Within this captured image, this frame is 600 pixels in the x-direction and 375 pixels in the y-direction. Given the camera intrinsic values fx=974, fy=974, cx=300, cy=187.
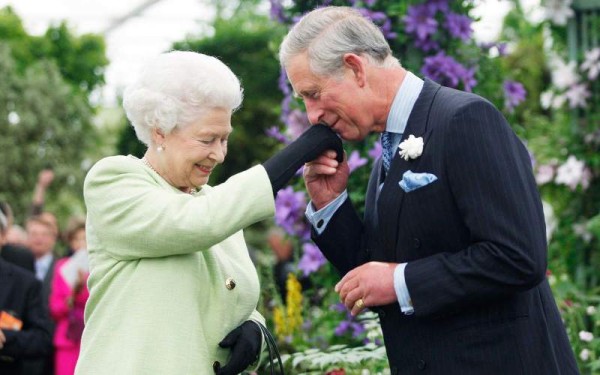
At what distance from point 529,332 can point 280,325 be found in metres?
2.98

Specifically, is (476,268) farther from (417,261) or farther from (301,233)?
(301,233)

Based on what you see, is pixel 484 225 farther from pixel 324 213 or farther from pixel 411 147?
pixel 324 213

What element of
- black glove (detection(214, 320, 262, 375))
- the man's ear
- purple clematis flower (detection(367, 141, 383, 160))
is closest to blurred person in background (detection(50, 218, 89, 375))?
purple clematis flower (detection(367, 141, 383, 160))

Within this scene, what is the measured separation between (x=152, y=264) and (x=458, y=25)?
293cm

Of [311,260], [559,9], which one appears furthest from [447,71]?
[559,9]

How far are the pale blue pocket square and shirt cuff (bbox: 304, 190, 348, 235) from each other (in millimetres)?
352

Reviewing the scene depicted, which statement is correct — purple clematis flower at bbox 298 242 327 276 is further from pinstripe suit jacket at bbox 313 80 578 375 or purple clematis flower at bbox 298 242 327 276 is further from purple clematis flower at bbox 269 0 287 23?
pinstripe suit jacket at bbox 313 80 578 375

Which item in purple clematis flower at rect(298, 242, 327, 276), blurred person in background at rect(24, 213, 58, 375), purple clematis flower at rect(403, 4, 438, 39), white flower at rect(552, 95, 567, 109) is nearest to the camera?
purple clematis flower at rect(403, 4, 438, 39)

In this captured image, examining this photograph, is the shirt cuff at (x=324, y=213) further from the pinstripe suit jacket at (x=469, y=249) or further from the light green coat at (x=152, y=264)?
the light green coat at (x=152, y=264)

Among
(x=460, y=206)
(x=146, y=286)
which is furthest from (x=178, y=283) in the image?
(x=460, y=206)

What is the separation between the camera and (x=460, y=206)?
2.41 metres

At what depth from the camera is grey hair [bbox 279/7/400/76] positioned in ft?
8.75

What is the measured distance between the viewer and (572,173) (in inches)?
260

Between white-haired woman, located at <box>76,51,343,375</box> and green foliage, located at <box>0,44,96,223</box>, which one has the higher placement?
white-haired woman, located at <box>76,51,343,375</box>
